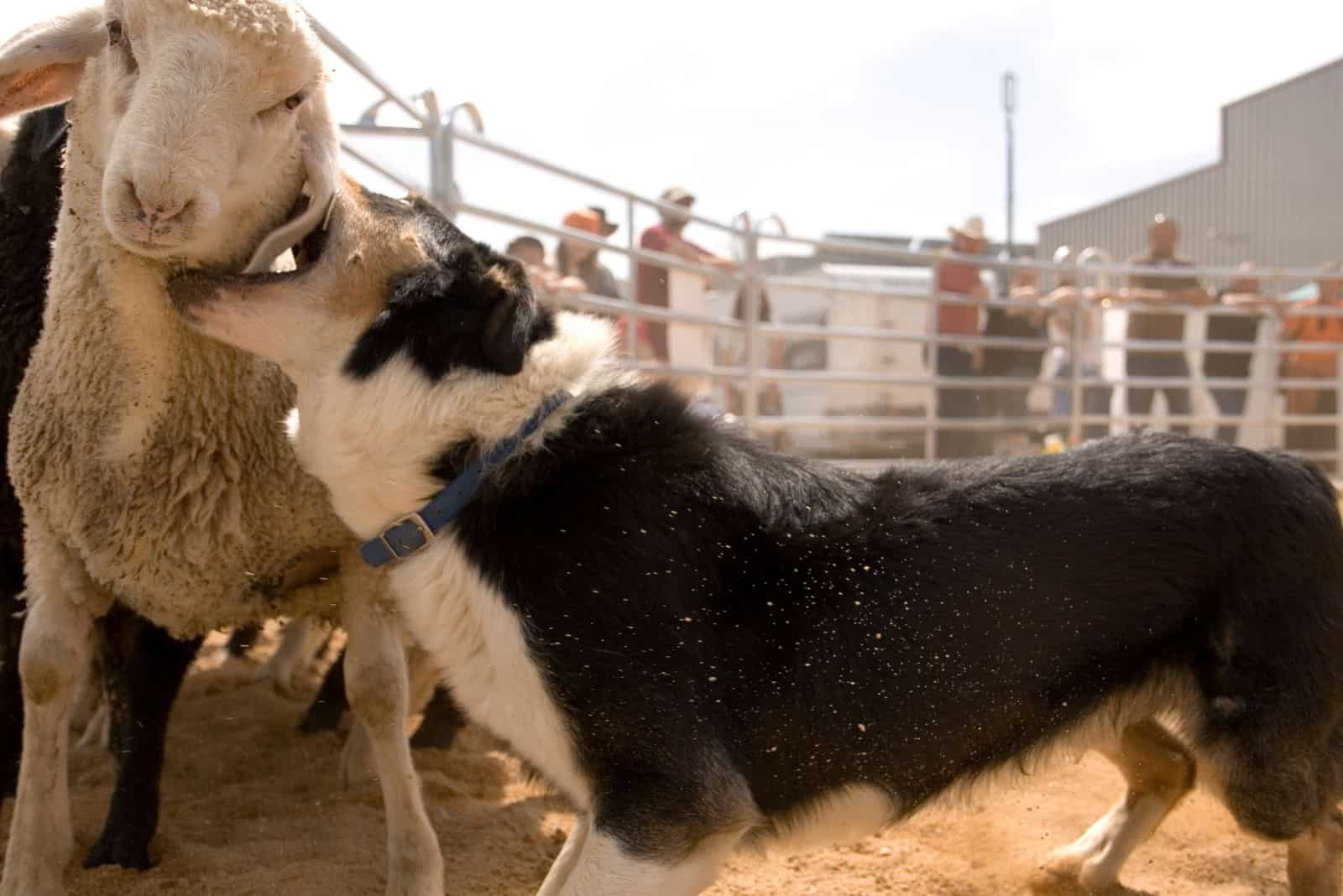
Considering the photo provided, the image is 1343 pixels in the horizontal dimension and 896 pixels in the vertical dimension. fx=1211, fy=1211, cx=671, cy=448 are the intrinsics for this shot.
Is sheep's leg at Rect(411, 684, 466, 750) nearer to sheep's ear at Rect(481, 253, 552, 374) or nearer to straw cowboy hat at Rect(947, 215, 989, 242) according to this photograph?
sheep's ear at Rect(481, 253, 552, 374)

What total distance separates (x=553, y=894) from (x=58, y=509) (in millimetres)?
1592

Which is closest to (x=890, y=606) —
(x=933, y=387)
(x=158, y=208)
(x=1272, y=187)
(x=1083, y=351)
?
(x=158, y=208)

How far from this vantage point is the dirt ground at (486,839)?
3.27m

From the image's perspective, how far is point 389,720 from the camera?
10.5ft

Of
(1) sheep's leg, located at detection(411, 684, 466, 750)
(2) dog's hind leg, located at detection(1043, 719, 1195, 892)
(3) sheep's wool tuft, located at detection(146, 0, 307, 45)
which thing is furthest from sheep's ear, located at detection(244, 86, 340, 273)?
(2) dog's hind leg, located at detection(1043, 719, 1195, 892)

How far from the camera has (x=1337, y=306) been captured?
13219 millimetres

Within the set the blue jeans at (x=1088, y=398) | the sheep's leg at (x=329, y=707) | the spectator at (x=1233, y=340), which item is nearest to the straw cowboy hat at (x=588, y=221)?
the sheep's leg at (x=329, y=707)

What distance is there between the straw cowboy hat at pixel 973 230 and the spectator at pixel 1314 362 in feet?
12.4

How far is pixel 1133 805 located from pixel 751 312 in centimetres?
672

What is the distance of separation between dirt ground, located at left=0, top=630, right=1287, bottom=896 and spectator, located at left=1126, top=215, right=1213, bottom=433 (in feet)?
28.4

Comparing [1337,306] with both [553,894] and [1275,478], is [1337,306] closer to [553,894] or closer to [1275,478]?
[1275,478]

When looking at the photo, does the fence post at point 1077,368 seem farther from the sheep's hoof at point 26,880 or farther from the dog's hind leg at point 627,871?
the sheep's hoof at point 26,880

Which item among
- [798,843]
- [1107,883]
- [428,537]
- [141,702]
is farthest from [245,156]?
[1107,883]

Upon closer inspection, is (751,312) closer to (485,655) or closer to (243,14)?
(243,14)
